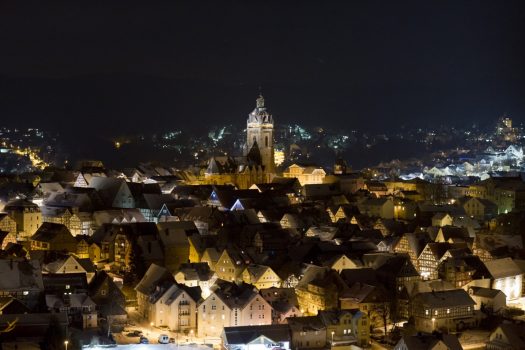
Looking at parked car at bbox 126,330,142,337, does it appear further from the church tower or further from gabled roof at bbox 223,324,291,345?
the church tower

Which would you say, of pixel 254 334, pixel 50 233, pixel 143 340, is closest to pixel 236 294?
pixel 254 334

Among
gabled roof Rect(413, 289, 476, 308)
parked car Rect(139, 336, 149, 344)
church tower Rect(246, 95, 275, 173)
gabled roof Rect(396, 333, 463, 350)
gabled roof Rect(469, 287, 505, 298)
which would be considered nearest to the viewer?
gabled roof Rect(396, 333, 463, 350)

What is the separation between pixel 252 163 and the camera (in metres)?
65.7

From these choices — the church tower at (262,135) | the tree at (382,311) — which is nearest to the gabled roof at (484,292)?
the tree at (382,311)

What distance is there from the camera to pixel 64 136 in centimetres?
14612

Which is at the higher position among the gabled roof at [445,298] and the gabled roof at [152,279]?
the gabled roof at [152,279]

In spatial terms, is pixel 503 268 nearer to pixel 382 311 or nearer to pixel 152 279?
pixel 382 311

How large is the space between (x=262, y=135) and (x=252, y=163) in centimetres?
550

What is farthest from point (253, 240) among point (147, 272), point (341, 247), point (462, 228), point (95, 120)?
point (95, 120)

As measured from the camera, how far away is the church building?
2515 inches

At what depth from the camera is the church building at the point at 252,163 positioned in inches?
2515

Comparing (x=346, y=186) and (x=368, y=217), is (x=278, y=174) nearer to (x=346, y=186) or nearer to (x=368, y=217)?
(x=346, y=186)

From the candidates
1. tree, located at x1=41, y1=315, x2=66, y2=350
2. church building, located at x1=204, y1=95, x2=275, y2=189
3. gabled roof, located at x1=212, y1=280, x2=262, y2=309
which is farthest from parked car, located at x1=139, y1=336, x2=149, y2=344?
church building, located at x1=204, y1=95, x2=275, y2=189

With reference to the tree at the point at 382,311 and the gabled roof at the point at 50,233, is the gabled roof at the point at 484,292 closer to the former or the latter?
the tree at the point at 382,311
